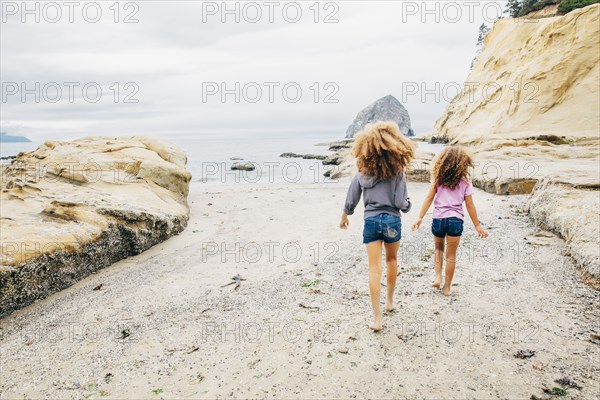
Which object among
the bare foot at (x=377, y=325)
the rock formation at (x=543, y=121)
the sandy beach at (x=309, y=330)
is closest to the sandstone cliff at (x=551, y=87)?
the rock formation at (x=543, y=121)

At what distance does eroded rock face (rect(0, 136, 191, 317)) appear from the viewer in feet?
19.2

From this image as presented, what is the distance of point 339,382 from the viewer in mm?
3467

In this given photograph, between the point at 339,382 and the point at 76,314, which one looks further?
→ the point at 76,314

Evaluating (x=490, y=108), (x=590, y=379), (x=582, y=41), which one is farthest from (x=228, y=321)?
(x=490, y=108)

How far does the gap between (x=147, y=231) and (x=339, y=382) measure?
619 centimetres

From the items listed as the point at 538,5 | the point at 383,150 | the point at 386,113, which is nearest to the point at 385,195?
the point at 383,150

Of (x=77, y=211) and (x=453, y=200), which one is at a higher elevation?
(x=453, y=200)

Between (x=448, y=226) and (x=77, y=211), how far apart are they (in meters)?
6.78

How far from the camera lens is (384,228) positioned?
4227 mm

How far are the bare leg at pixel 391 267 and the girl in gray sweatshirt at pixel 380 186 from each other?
0.04 feet

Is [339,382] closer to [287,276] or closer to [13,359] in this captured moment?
[287,276]

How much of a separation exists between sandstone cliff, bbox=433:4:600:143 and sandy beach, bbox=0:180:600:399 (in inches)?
871

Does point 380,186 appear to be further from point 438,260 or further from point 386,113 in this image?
point 386,113

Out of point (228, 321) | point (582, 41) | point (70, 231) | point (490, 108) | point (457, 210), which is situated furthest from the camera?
point (490, 108)
